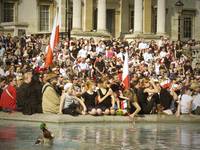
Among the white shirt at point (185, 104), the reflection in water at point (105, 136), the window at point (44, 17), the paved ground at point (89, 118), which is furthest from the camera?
the window at point (44, 17)

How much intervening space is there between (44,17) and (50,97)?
39074 mm

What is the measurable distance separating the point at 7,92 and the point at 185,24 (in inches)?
1807

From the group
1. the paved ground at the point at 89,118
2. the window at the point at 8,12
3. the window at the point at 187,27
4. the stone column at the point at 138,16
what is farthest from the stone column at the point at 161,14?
the paved ground at the point at 89,118

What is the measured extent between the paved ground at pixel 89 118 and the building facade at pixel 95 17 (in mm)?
30715

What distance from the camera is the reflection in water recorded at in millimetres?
16500

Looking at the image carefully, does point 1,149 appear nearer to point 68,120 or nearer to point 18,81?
point 68,120

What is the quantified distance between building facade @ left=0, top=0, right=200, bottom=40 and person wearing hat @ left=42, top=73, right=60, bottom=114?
3188 centimetres

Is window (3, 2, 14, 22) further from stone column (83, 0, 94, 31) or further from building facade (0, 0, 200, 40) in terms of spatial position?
stone column (83, 0, 94, 31)

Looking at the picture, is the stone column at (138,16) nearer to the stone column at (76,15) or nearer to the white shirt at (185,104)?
the stone column at (76,15)

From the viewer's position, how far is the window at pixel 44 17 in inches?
2391

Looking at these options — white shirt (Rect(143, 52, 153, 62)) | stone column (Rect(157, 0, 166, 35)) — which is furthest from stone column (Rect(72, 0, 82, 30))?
white shirt (Rect(143, 52, 153, 62))

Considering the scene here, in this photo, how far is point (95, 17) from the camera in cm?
6209

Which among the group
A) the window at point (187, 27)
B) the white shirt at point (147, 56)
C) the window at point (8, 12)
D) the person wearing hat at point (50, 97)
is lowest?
the person wearing hat at point (50, 97)

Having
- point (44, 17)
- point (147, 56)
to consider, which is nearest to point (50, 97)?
point (147, 56)
